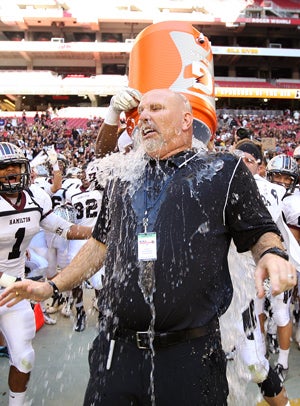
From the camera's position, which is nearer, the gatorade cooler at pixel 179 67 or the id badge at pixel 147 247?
the id badge at pixel 147 247

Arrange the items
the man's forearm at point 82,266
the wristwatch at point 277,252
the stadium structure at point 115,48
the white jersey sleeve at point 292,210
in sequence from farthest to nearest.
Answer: the stadium structure at point 115,48
the white jersey sleeve at point 292,210
the man's forearm at point 82,266
the wristwatch at point 277,252

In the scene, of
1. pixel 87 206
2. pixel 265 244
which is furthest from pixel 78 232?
pixel 87 206

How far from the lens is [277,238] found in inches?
72.6

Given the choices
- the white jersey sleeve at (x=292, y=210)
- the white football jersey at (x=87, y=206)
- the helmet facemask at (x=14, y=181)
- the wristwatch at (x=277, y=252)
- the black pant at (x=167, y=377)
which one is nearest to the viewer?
the wristwatch at (x=277, y=252)

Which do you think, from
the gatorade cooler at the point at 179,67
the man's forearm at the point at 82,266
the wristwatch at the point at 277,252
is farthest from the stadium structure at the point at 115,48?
the wristwatch at the point at 277,252

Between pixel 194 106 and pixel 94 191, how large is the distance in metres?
3.19

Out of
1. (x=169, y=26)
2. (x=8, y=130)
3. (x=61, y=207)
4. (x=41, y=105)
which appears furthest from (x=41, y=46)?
(x=169, y=26)

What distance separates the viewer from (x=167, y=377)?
183cm

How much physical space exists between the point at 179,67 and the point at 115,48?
3871 centimetres

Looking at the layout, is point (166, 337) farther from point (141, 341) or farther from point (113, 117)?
point (113, 117)

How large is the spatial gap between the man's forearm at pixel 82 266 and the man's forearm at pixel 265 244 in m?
0.80

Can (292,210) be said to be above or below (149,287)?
below

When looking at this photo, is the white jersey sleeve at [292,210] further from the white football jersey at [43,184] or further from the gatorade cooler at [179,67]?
the white football jersey at [43,184]

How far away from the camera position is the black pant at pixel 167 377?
1821 mm
